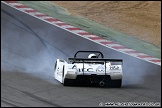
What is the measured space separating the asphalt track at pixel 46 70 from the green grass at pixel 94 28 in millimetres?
1182

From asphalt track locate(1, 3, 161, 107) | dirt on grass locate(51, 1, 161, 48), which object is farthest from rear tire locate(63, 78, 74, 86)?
dirt on grass locate(51, 1, 161, 48)

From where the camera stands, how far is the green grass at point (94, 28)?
23859 millimetres

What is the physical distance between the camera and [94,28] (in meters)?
25.8

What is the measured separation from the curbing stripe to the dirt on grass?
1692 mm

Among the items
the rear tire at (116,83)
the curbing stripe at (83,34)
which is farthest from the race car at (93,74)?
the curbing stripe at (83,34)

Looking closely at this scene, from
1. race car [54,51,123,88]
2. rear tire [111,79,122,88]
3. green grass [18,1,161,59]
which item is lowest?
rear tire [111,79,122,88]

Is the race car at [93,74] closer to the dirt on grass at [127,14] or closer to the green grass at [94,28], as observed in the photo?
the green grass at [94,28]

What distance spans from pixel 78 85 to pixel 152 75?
3618mm

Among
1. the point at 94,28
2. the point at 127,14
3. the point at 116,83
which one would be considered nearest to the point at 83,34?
the point at 94,28

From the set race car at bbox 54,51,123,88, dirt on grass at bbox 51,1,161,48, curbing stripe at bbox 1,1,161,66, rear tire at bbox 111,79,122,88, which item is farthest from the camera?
dirt on grass at bbox 51,1,161,48

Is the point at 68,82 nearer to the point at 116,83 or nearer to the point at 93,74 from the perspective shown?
the point at 93,74

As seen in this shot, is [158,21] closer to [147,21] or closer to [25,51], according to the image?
[147,21]

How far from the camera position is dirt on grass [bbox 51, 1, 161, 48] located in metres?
25.8

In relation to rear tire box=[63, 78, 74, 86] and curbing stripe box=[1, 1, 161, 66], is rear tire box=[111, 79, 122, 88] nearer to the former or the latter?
rear tire box=[63, 78, 74, 86]
